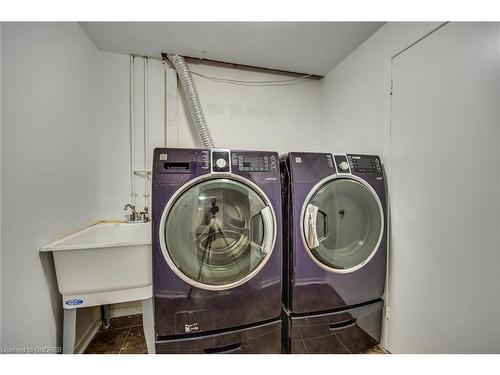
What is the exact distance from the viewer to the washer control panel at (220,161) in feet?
3.55

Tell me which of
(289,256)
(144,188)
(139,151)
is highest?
(139,151)

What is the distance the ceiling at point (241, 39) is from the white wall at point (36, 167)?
0.29m

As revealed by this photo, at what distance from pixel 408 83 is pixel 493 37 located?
14.2 inches

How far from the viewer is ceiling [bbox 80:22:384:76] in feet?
4.45

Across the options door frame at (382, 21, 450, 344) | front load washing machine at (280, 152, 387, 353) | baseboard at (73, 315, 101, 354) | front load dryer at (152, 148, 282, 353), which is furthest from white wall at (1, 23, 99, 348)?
door frame at (382, 21, 450, 344)

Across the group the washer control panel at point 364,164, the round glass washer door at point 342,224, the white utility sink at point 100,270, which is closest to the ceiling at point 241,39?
the washer control panel at point 364,164

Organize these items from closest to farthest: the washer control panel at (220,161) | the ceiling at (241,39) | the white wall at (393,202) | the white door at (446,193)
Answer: the white door at (446,193), the white wall at (393,202), the washer control panel at (220,161), the ceiling at (241,39)

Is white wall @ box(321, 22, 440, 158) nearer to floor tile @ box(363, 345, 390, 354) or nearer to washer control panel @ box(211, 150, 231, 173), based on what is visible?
washer control panel @ box(211, 150, 231, 173)

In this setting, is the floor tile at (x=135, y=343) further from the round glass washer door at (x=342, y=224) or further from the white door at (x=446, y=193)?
the white door at (x=446, y=193)

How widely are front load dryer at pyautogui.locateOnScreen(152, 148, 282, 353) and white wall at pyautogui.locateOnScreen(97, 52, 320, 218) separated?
0.84 metres

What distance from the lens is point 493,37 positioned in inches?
33.3

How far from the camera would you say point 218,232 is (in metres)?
1.10
